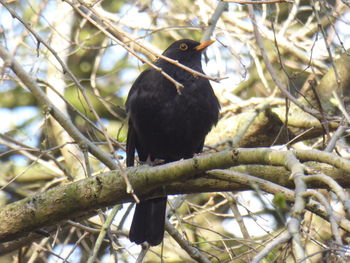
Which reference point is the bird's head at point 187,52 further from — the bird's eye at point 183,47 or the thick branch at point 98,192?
the thick branch at point 98,192

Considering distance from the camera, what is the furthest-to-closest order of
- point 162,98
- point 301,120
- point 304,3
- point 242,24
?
point 304,3, point 242,24, point 301,120, point 162,98

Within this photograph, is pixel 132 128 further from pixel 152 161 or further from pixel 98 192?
pixel 98 192

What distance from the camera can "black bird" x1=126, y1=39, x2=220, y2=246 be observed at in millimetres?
5320

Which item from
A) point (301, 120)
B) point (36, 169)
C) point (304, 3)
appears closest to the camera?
point (301, 120)

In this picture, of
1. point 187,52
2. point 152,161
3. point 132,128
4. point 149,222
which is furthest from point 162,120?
point 187,52

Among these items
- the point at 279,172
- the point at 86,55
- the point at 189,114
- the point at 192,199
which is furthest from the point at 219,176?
the point at 86,55

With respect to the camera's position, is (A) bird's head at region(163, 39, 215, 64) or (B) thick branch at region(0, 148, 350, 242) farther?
(A) bird's head at region(163, 39, 215, 64)

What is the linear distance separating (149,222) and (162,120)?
83 cm

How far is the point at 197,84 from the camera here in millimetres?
5352

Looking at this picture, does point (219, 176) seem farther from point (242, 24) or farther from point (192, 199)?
point (242, 24)

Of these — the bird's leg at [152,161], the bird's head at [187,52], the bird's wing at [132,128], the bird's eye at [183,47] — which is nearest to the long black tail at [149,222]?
the bird's leg at [152,161]

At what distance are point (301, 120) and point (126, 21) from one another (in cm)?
247

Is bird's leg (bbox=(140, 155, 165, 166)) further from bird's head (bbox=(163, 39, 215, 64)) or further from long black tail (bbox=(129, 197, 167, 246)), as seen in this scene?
bird's head (bbox=(163, 39, 215, 64))

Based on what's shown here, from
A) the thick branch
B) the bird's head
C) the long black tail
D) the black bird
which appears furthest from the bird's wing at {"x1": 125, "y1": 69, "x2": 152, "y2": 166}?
the thick branch
